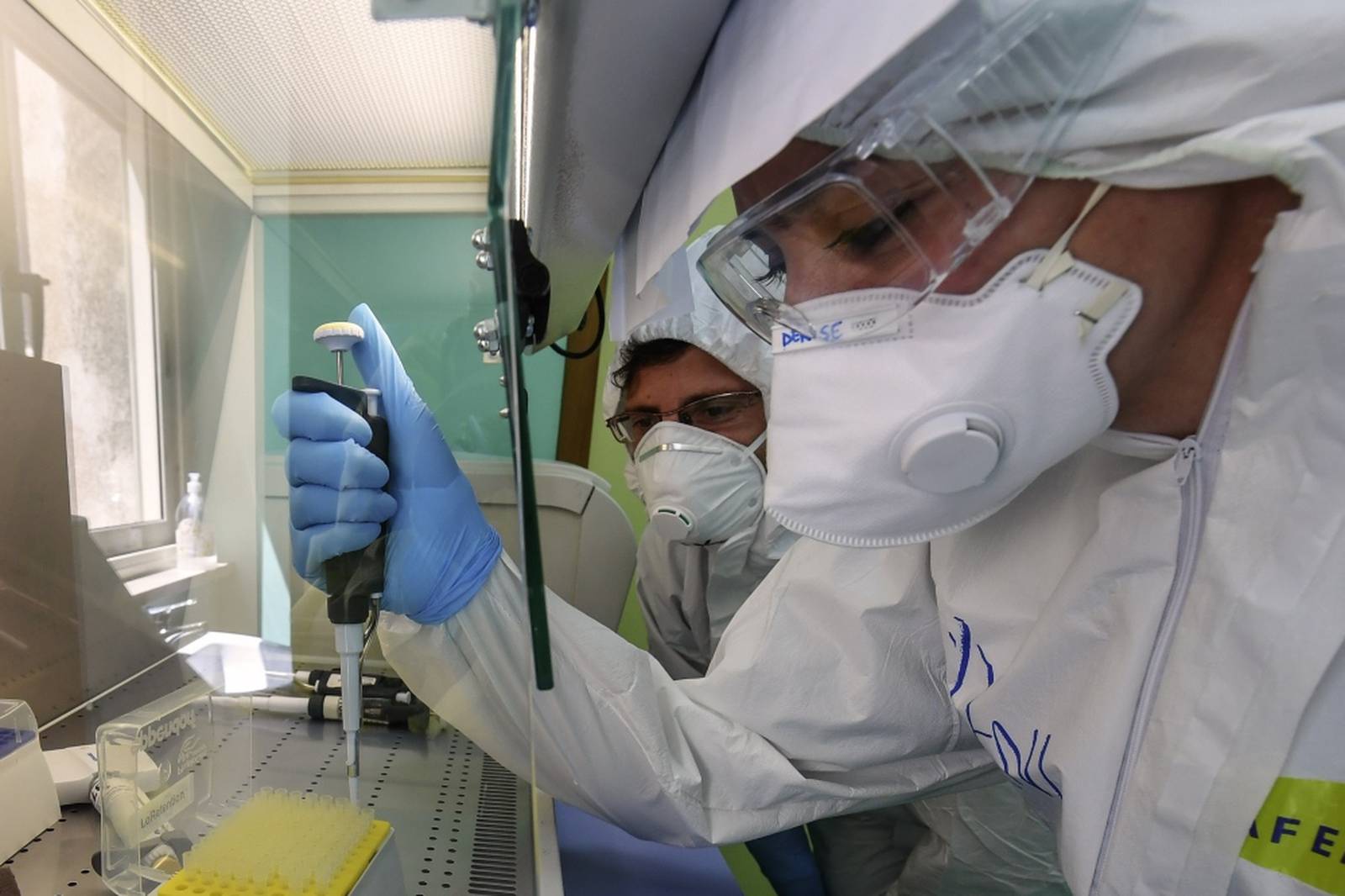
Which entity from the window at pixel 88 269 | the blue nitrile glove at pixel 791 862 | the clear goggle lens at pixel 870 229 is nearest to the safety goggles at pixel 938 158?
the clear goggle lens at pixel 870 229

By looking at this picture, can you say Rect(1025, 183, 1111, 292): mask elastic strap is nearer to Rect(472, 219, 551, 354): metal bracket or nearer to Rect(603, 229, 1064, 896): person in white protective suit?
Rect(472, 219, 551, 354): metal bracket

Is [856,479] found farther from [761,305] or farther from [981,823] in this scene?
[981,823]

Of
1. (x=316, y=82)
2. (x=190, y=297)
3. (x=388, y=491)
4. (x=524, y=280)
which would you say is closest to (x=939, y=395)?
(x=524, y=280)

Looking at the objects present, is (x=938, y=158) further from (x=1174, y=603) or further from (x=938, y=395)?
(x=1174, y=603)

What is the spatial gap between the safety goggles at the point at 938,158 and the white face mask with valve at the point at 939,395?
3 centimetres

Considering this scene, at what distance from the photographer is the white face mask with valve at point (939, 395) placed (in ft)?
1.54

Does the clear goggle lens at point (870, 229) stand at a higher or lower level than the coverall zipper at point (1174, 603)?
higher

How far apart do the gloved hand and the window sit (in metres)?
0.43

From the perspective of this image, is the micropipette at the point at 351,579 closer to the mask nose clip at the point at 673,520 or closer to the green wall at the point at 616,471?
the mask nose clip at the point at 673,520

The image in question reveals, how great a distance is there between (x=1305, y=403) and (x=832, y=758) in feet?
2.00

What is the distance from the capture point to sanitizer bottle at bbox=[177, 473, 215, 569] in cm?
81

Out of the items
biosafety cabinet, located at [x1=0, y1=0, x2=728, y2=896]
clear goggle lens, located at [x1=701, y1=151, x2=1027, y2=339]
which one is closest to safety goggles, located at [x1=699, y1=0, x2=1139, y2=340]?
clear goggle lens, located at [x1=701, y1=151, x2=1027, y2=339]

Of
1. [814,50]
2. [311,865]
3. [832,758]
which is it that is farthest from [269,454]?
[832,758]

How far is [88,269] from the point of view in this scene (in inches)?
34.0
